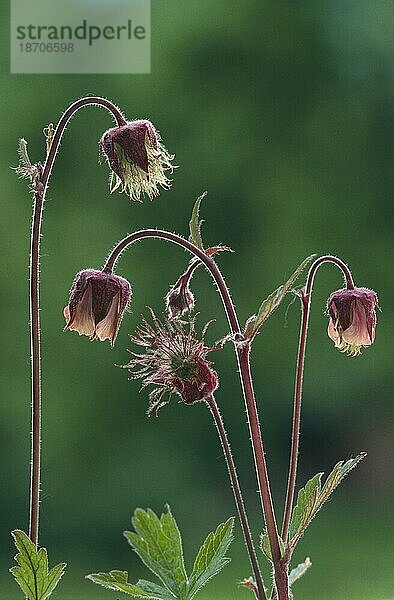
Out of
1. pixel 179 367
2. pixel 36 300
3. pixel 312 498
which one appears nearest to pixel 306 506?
pixel 312 498

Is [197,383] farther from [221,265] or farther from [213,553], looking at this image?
[221,265]

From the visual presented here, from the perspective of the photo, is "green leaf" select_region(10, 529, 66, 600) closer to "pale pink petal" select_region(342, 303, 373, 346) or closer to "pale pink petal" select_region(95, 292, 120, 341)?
"pale pink petal" select_region(95, 292, 120, 341)

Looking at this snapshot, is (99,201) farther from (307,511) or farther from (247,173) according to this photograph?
(307,511)

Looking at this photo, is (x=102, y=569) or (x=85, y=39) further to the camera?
(x=102, y=569)

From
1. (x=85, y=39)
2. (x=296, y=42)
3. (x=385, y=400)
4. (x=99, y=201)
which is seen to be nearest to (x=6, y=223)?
(x=99, y=201)
